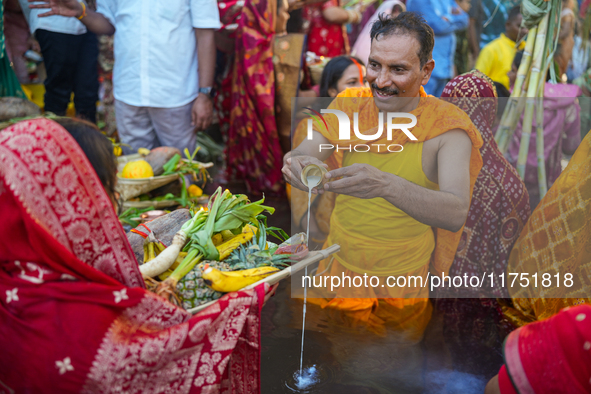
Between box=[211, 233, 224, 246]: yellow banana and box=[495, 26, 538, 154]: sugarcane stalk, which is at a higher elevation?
box=[495, 26, 538, 154]: sugarcane stalk

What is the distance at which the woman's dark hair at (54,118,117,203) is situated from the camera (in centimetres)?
141

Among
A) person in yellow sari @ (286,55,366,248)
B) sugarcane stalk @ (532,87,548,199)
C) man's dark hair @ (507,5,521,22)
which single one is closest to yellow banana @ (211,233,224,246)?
person in yellow sari @ (286,55,366,248)

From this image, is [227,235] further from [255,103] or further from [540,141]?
[255,103]

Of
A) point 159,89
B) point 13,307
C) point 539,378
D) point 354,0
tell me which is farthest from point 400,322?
point 354,0

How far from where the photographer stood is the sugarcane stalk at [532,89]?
2.79 meters

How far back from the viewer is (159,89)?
3.54 m

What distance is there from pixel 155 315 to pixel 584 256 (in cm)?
215

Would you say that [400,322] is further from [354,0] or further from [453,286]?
[354,0]

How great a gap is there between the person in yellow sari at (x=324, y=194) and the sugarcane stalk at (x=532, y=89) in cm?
133

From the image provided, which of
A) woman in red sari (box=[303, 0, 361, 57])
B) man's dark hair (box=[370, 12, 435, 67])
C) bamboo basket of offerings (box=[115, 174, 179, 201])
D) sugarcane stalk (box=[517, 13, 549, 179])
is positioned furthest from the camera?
woman in red sari (box=[303, 0, 361, 57])

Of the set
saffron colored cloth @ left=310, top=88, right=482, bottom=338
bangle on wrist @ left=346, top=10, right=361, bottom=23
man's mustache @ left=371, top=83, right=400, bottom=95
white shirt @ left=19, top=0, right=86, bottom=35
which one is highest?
bangle on wrist @ left=346, top=10, right=361, bottom=23

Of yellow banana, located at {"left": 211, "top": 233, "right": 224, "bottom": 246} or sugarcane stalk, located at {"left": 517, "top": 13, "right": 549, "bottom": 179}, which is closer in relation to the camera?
yellow banana, located at {"left": 211, "top": 233, "right": 224, "bottom": 246}

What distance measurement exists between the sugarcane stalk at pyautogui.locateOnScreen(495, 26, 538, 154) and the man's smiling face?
1.05m

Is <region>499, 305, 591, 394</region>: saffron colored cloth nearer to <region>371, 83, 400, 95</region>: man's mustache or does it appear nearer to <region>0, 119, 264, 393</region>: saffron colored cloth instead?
<region>0, 119, 264, 393</region>: saffron colored cloth
